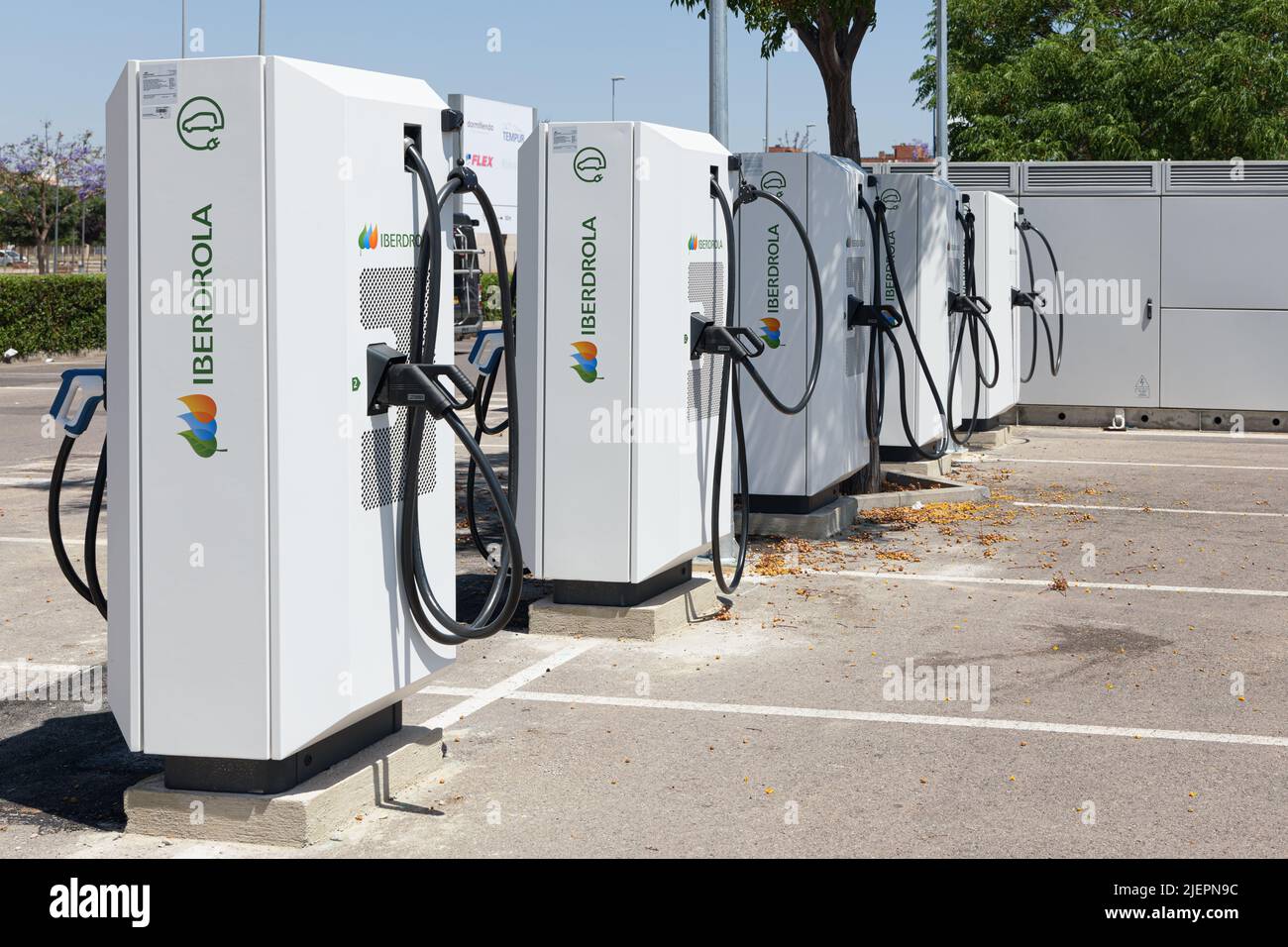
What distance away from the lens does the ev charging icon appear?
4.61 metres

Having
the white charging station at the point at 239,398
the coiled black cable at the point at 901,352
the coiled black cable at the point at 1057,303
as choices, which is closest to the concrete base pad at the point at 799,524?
the coiled black cable at the point at 901,352

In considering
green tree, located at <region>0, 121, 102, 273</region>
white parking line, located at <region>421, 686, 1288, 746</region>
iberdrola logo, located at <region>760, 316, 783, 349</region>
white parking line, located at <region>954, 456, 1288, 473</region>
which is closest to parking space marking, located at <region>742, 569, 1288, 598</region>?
iberdrola logo, located at <region>760, 316, 783, 349</region>

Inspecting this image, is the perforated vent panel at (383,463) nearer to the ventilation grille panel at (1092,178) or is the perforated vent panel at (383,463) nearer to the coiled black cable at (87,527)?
the coiled black cable at (87,527)

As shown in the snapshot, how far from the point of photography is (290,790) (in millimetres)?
5023

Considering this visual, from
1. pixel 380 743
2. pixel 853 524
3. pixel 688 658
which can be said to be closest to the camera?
pixel 380 743

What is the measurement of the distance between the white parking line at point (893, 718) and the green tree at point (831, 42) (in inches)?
344

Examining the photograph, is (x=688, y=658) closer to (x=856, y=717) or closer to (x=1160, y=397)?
(x=856, y=717)

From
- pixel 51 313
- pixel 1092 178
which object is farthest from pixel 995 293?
pixel 51 313

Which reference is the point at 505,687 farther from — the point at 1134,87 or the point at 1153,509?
the point at 1134,87

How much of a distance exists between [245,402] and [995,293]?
1280 centimetres

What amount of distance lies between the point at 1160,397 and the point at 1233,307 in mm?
1341

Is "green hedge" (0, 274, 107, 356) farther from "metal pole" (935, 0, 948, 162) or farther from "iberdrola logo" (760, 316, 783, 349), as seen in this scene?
"iberdrola logo" (760, 316, 783, 349)

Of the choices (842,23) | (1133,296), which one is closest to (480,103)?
(1133,296)

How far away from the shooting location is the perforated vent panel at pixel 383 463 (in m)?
5.09
